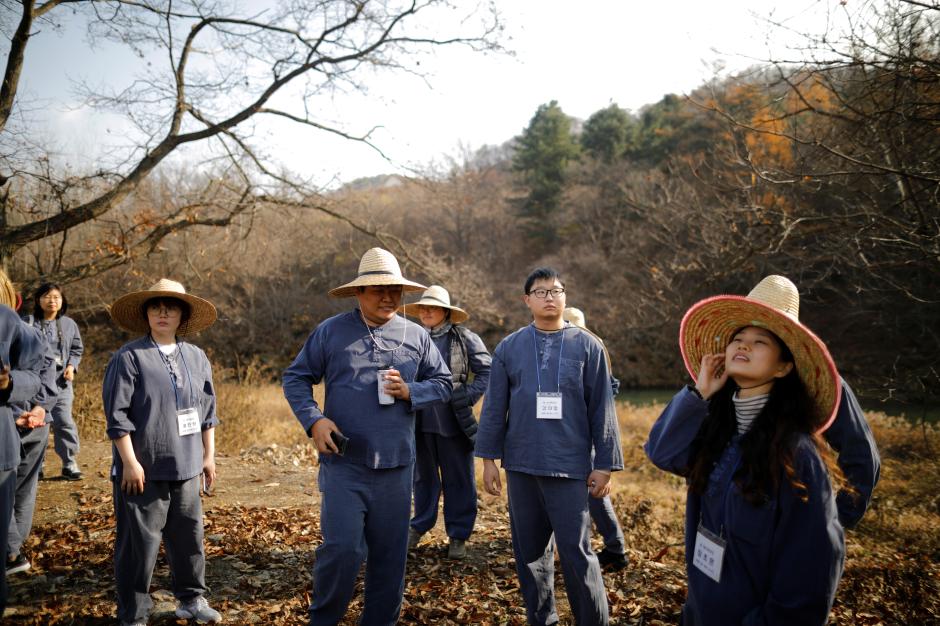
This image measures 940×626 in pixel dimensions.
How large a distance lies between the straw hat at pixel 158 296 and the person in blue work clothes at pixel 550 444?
6.57 feet

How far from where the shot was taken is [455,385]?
504cm

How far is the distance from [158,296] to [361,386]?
150 cm

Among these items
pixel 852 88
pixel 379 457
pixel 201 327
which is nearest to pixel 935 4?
pixel 852 88

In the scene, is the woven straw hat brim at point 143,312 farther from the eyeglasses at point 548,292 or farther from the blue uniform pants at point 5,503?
the eyeglasses at point 548,292

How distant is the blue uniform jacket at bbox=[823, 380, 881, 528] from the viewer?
90.0 inches

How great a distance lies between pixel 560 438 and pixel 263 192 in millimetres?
8828

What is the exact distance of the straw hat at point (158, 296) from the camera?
12.0 feet

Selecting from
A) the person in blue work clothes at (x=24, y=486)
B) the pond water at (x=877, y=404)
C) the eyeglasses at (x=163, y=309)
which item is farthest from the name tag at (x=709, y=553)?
the pond water at (x=877, y=404)

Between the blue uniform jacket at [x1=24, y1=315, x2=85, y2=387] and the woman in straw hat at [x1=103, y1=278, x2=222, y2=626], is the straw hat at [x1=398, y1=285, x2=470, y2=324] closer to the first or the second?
the woman in straw hat at [x1=103, y1=278, x2=222, y2=626]

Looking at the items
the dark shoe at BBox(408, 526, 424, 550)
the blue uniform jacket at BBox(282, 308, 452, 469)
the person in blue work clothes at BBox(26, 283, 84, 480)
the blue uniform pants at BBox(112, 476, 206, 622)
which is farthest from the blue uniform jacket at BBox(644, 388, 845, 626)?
the person in blue work clothes at BBox(26, 283, 84, 480)

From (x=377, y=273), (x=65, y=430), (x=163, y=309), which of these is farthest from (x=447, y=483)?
(x=65, y=430)

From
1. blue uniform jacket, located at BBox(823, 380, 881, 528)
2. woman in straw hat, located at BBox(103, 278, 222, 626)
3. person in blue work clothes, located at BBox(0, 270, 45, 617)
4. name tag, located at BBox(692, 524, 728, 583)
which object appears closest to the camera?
name tag, located at BBox(692, 524, 728, 583)

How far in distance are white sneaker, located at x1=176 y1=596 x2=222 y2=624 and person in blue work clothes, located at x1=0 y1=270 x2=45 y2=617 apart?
0.98 metres

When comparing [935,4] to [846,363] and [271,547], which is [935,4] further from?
[846,363]
